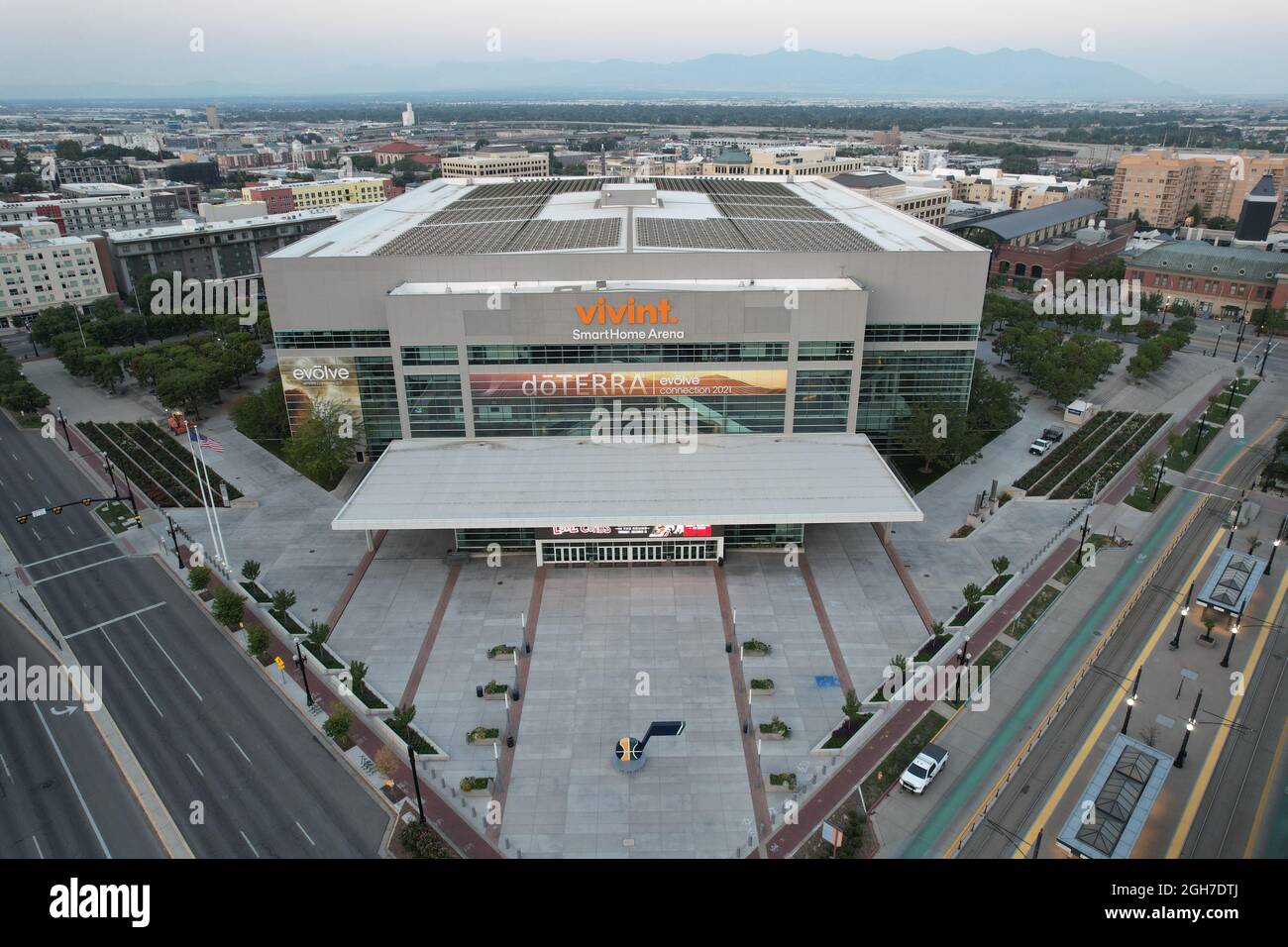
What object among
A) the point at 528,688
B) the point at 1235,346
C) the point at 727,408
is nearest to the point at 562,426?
the point at 727,408

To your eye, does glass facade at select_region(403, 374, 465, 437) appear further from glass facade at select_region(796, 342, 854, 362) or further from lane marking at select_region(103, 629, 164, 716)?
glass facade at select_region(796, 342, 854, 362)

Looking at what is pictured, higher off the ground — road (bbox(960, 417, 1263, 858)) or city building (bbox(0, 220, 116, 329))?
city building (bbox(0, 220, 116, 329))

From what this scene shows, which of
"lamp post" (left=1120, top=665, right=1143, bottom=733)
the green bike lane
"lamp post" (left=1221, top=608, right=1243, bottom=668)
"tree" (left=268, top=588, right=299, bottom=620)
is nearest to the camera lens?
the green bike lane

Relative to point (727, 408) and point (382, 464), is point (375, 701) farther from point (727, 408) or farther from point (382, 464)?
point (727, 408)

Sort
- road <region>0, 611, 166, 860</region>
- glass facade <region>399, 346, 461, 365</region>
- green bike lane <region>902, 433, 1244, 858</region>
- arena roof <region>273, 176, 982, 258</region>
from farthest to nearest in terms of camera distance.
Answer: arena roof <region>273, 176, 982, 258</region>, glass facade <region>399, 346, 461, 365</region>, green bike lane <region>902, 433, 1244, 858</region>, road <region>0, 611, 166, 860</region>

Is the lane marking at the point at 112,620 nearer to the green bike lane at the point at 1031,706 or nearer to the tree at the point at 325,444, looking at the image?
the tree at the point at 325,444

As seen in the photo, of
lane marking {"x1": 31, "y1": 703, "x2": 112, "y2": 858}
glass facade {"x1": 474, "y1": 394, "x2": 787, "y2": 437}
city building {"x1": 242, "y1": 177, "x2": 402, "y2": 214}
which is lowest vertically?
lane marking {"x1": 31, "y1": 703, "x2": 112, "y2": 858}

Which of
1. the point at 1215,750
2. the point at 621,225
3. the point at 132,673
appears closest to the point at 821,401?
the point at 621,225

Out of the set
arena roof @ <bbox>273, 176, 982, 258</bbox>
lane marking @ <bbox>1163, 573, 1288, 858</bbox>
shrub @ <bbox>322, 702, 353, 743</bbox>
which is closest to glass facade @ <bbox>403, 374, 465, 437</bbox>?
arena roof @ <bbox>273, 176, 982, 258</bbox>

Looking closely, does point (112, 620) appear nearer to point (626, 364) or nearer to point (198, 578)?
point (198, 578)
